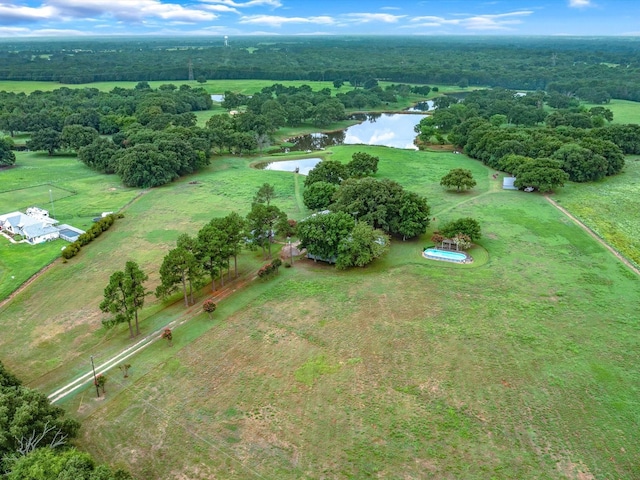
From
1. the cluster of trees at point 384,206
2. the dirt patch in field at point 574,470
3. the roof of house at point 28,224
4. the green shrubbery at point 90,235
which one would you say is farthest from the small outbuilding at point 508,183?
the roof of house at point 28,224

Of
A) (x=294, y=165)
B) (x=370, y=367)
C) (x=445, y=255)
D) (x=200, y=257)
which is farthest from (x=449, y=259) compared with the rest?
(x=294, y=165)

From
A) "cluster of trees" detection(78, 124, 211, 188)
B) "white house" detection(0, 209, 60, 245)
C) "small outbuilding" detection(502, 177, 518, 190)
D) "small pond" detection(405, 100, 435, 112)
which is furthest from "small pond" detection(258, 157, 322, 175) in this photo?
"small pond" detection(405, 100, 435, 112)

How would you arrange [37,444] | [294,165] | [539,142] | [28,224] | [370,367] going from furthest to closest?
[294,165] < [539,142] < [28,224] < [370,367] < [37,444]

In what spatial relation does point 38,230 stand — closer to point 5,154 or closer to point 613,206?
point 5,154

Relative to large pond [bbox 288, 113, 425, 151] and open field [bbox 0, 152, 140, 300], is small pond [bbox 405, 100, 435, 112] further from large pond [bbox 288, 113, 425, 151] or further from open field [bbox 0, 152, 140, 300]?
open field [bbox 0, 152, 140, 300]

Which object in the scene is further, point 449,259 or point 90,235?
point 90,235

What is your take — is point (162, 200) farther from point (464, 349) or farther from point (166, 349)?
point (464, 349)

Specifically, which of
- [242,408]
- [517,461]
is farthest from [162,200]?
[517,461]
